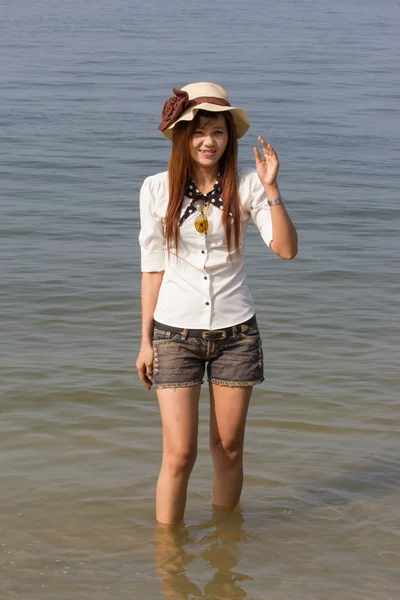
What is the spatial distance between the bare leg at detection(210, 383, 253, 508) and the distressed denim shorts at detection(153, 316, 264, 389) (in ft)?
0.22

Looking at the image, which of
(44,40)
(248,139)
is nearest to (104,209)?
(248,139)

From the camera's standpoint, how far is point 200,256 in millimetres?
4523

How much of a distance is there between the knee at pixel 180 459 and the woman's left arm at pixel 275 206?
955mm

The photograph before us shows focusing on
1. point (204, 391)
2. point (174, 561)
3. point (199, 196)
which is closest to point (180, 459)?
point (174, 561)

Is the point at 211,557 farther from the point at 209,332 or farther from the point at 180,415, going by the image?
the point at 209,332

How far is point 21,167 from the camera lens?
14.2 metres

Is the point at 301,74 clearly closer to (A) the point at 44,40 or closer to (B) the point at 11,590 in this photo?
(A) the point at 44,40

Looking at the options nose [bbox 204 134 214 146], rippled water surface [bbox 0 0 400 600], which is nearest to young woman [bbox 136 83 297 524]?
nose [bbox 204 134 214 146]

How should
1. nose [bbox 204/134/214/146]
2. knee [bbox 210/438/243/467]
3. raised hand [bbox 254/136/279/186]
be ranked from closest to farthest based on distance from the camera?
raised hand [bbox 254/136/279/186]
nose [bbox 204/134/214/146]
knee [bbox 210/438/243/467]

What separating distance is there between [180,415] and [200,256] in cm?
69

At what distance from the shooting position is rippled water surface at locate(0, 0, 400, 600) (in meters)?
4.88

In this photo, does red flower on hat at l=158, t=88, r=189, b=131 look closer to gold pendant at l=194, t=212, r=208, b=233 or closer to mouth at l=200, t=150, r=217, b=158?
mouth at l=200, t=150, r=217, b=158

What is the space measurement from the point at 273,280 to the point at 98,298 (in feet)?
5.55

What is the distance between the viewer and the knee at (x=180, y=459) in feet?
15.1
